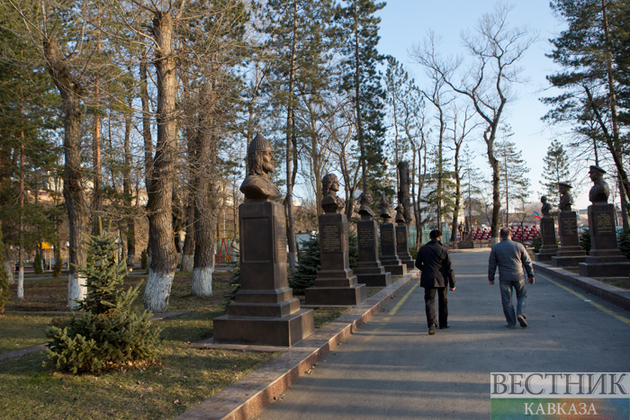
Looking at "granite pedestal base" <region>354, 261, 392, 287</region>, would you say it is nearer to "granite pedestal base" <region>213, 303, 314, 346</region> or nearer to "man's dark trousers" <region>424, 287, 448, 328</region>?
"man's dark trousers" <region>424, 287, 448, 328</region>

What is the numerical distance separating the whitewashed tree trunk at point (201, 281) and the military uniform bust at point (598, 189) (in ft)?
44.9

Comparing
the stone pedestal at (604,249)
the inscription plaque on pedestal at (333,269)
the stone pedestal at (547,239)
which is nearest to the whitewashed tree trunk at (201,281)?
the inscription plaque on pedestal at (333,269)

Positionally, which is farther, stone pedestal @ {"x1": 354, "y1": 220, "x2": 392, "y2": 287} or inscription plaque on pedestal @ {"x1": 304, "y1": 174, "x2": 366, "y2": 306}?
stone pedestal @ {"x1": 354, "y1": 220, "x2": 392, "y2": 287}

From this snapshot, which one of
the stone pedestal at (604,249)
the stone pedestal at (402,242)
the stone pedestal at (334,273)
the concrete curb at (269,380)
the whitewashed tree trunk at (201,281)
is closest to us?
the concrete curb at (269,380)

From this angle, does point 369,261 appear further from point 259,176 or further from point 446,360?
point 446,360

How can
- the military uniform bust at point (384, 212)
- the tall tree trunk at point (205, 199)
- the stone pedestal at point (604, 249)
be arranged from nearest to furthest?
1. the tall tree trunk at point (205, 199)
2. the stone pedestal at point (604, 249)
3. the military uniform bust at point (384, 212)

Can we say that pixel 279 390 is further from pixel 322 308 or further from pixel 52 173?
pixel 52 173

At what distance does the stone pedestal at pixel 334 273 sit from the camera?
11.4m

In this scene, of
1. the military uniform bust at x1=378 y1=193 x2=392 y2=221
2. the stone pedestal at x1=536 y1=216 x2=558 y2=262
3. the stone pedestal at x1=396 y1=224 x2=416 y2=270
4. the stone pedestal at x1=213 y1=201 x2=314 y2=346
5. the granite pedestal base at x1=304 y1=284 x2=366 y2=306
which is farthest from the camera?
the stone pedestal at x1=396 y1=224 x2=416 y2=270

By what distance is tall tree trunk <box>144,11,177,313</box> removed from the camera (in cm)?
1147

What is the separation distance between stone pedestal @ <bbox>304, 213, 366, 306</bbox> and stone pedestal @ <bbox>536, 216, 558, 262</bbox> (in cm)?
1581

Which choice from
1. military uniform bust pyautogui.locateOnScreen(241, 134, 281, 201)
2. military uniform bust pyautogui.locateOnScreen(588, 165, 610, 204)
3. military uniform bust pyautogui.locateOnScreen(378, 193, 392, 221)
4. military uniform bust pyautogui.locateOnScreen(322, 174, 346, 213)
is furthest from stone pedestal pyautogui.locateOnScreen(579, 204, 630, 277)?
military uniform bust pyautogui.locateOnScreen(241, 134, 281, 201)

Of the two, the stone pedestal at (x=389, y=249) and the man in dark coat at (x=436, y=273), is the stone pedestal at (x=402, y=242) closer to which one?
the stone pedestal at (x=389, y=249)

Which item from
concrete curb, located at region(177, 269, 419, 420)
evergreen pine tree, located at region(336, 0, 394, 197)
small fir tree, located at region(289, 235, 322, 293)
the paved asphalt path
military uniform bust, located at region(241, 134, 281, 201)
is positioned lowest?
the paved asphalt path
